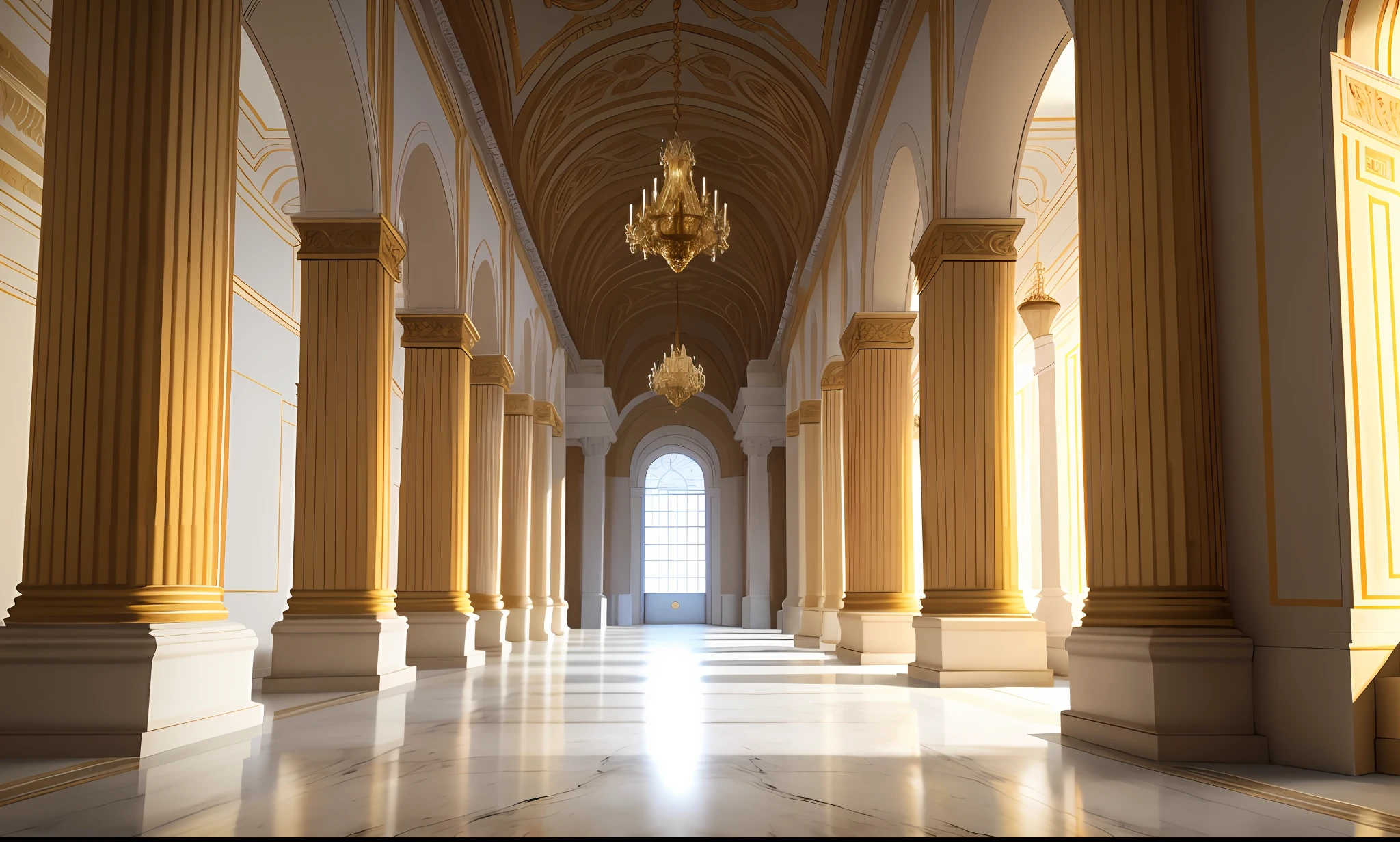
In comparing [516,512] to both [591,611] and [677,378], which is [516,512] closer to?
[677,378]

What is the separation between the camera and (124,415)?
466 cm

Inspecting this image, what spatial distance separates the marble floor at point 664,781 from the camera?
3037 millimetres

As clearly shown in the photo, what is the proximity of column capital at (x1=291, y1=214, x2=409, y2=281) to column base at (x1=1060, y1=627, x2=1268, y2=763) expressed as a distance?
6239mm

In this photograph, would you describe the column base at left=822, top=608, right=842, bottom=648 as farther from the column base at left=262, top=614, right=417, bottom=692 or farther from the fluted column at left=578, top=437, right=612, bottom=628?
the fluted column at left=578, top=437, right=612, bottom=628

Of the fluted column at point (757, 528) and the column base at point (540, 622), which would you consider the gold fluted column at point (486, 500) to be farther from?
the fluted column at point (757, 528)

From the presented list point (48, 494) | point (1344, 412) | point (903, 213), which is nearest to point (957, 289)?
point (903, 213)

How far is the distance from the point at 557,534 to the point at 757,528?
6.18 meters

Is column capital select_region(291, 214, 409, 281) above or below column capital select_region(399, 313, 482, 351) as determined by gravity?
above

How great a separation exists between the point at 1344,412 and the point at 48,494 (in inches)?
200

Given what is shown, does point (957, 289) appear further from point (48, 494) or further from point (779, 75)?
point (779, 75)

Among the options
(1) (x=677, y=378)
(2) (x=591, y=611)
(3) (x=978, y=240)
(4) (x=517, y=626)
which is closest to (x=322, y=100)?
(3) (x=978, y=240)

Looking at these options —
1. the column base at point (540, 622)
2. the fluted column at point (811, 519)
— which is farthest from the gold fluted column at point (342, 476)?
the fluted column at point (811, 519)

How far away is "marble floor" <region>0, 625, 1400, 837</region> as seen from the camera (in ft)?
9.96

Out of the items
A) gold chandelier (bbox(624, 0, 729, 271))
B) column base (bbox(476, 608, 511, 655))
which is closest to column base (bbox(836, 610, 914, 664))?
gold chandelier (bbox(624, 0, 729, 271))
